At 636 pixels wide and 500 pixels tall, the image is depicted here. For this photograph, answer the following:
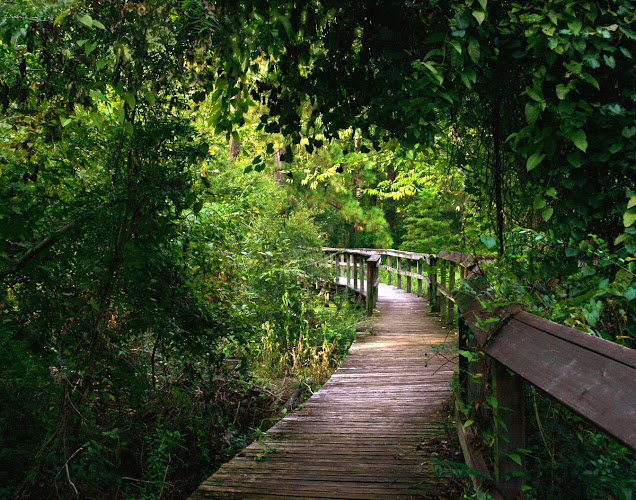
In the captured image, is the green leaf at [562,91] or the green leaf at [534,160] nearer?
the green leaf at [562,91]

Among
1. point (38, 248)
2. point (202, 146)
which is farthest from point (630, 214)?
point (38, 248)

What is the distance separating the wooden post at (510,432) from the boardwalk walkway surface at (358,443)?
1.06m

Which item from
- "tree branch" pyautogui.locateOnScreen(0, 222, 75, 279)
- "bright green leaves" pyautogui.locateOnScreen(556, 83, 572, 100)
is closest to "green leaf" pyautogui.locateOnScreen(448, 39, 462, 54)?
"bright green leaves" pyautogui.locateOnScreen(556, 83, 572, 100)

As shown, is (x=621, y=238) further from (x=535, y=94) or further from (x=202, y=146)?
(x=202, y=146)

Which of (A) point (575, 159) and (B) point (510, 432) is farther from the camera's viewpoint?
(A) point (575, 159)

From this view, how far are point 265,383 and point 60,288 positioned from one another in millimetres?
3559

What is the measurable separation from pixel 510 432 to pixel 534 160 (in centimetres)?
145

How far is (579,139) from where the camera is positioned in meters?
2.65

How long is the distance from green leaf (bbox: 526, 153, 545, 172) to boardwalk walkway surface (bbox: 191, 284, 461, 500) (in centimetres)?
129

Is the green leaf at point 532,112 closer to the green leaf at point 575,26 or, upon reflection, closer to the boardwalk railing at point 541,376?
the green leaf at point 575,26

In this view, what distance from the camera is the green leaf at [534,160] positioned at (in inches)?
111

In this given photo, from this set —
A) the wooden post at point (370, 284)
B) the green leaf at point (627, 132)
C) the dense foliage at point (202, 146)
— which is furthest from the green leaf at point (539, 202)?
the wooden post at point (370, 284)

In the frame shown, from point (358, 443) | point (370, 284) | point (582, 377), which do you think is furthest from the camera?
point (370, 284)

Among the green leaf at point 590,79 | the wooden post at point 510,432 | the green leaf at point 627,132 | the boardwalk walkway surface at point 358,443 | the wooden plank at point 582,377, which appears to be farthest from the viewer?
the boardwalk walkway surface at point 358,443
